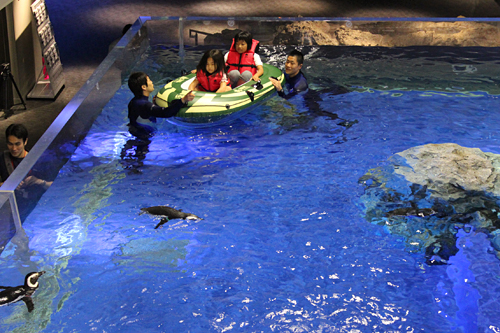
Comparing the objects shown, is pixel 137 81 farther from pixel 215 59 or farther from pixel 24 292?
pixel 24 292

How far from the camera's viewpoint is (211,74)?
5141mm

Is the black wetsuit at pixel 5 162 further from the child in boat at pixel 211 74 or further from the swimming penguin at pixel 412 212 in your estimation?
the swimming penguin at pixel 412 212

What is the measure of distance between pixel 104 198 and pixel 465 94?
14.7 feet

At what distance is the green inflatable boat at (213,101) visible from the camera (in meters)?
4.86

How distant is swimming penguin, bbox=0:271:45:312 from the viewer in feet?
9.42

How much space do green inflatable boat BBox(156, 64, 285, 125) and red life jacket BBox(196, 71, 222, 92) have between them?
0.19 m

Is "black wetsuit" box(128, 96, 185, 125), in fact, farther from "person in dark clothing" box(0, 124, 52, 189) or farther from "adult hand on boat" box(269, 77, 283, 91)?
"adult hand on boat" box(269, 77, 283, 91)

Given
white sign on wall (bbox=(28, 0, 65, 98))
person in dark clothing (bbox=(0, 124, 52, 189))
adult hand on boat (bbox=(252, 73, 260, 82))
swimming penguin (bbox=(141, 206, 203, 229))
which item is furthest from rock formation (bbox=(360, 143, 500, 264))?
white sign on wall (bbox=(28, 0, 65, 98))

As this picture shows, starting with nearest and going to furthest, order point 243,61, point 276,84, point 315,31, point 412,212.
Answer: point 412,212 < point 276,84 < point 243,61 < point 315,31

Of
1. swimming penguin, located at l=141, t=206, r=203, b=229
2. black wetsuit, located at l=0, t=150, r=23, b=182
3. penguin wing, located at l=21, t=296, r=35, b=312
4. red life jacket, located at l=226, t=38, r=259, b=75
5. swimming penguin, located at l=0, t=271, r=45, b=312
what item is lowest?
penguin wing, located at l=21, t=296, r=35, b=312

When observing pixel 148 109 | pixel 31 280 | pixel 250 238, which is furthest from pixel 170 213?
pixel 148 109

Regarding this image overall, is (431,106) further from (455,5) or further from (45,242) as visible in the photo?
(455,5)

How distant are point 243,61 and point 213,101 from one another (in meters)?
1.09

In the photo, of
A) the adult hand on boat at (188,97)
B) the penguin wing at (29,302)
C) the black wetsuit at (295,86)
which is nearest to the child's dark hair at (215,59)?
the adult hand on boat at (188,97)
